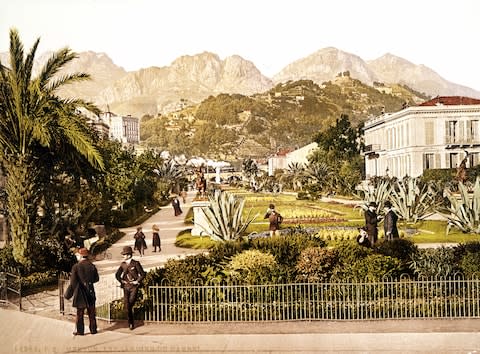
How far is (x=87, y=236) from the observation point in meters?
11.5

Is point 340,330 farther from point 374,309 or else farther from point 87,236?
point 87,236

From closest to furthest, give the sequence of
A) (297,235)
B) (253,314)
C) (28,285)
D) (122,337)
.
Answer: (122,337) → (253,314) → (28,285) → (297,235)

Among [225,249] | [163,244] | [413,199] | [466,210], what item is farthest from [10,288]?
[466,210]

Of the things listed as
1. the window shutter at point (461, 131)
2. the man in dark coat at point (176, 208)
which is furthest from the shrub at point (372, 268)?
the man in dark coat at point (176, 208)

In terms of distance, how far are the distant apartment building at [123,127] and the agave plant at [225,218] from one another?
2.01 meters

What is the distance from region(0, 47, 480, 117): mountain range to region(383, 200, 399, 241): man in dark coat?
1991mm

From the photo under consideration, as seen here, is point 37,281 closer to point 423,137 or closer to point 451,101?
point 423,137

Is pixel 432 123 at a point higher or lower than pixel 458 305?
higher

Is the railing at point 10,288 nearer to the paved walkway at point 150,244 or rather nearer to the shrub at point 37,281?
the shrub at point 37,281

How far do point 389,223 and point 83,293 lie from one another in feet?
17.3

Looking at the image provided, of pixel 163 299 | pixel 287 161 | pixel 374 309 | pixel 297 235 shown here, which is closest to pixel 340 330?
pixel 374 309

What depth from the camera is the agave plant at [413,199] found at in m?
11.0

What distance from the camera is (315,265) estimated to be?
366 inches

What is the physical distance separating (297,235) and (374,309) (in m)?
2.58
